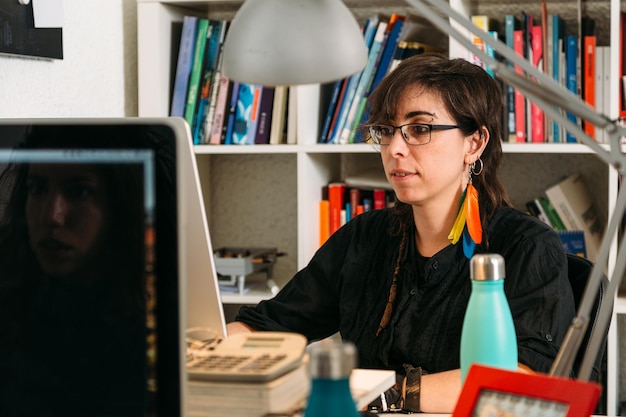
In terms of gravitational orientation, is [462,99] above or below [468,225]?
above

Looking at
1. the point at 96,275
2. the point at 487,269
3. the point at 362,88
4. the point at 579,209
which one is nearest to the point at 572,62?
the point at 579,209

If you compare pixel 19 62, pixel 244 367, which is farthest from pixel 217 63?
pixel 244 367

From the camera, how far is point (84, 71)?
244 centimetres

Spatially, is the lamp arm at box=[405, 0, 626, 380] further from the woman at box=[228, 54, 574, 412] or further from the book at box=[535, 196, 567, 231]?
the book at box=[535, 196, 567, 231]

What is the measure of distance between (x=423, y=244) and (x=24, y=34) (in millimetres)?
1018

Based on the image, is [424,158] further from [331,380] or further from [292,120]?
[331,380]

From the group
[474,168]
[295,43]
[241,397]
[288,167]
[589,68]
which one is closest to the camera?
[241,397]

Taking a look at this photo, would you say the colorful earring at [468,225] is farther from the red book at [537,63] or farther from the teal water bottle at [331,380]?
the teal water bottle at [331,380]

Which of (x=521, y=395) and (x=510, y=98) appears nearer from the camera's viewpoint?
(x=521, y=395)

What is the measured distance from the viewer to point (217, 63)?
2.68 meters

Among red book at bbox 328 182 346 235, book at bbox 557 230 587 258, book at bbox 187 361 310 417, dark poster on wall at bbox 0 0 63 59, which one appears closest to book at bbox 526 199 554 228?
book at bbox 557 230 587 258

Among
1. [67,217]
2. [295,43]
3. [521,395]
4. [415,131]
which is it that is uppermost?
[295,43]

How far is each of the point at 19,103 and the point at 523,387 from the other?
154 centimetres

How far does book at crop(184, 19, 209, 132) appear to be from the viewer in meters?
2.69
